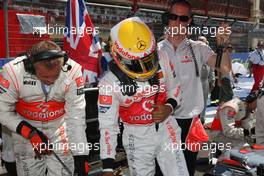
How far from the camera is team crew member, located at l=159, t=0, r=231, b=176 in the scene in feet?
10.9

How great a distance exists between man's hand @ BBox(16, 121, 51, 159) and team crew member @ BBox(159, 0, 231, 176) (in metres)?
1.15

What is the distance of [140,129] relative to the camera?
2.49 meters

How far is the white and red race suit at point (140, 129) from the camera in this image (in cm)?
242

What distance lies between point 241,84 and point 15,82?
1276 cm

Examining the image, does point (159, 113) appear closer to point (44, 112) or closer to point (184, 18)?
point (44, 112)

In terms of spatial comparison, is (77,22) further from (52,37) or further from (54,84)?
(54,84)

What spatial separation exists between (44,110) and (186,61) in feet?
4.19

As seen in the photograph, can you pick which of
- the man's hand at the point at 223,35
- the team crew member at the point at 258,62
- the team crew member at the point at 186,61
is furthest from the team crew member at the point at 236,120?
the team crew member at the point at 258,62

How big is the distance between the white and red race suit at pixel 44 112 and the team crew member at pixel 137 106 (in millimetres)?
401

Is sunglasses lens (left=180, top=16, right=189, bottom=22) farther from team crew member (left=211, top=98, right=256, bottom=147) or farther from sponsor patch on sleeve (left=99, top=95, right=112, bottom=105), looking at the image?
sponsor patch on sleeve (left=99, top=95, right=112, bottom=105)

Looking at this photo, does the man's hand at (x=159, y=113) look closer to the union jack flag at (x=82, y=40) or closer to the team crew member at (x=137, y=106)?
the team crew member at (x=137, y=106)

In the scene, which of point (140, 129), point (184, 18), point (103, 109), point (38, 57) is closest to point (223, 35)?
point (184, 18)

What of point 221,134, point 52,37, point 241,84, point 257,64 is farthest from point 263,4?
point 221,134

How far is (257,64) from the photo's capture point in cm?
1134
